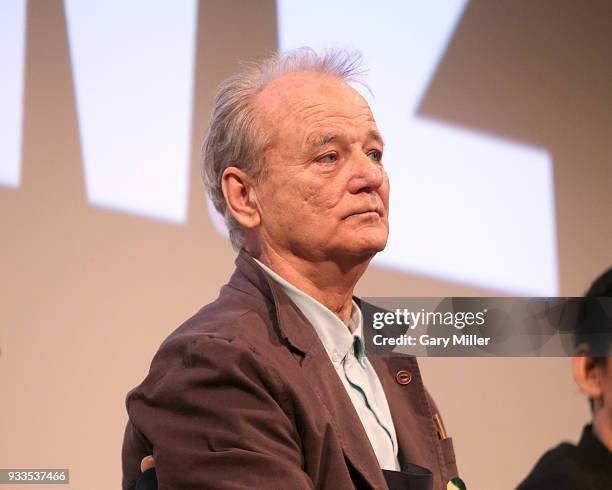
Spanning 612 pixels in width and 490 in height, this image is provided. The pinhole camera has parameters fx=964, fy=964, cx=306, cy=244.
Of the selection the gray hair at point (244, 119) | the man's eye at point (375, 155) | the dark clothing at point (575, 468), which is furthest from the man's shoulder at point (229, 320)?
the dark clothing at point (575, 468)

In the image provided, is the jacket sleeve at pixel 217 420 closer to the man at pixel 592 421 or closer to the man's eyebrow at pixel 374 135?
the man's eyebrow at pixel 374 135

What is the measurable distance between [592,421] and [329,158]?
41.6 inches

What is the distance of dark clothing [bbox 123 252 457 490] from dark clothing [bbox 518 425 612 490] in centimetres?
71

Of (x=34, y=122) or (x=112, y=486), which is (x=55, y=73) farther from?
(x=112, y=486)

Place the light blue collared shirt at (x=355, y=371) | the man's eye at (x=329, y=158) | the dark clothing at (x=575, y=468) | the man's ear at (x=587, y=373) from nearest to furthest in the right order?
the light blue collared shirt at (x=355, y=371) → the man's eye at (x=329, y=158) → the dark clothing at (x=575, y=468) → the man's ear at (x=587, y=373)

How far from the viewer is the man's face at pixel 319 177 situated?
1485 mm

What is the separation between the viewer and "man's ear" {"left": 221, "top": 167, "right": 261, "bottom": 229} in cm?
155

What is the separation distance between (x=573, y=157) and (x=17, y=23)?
55.3 inches

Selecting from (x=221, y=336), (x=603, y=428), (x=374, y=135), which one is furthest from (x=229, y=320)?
(x=603, y=428)

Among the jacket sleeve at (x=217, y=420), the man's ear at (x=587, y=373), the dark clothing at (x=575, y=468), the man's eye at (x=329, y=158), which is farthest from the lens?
the man's ear at (x=587, y=373)

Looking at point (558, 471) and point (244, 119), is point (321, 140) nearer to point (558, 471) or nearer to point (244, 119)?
point (244, 119)

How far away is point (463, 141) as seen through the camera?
7.79 ft

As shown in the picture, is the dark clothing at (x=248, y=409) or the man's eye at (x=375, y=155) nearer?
the dark clothing at (x=248, y=409)

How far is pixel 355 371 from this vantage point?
4.84 feet
